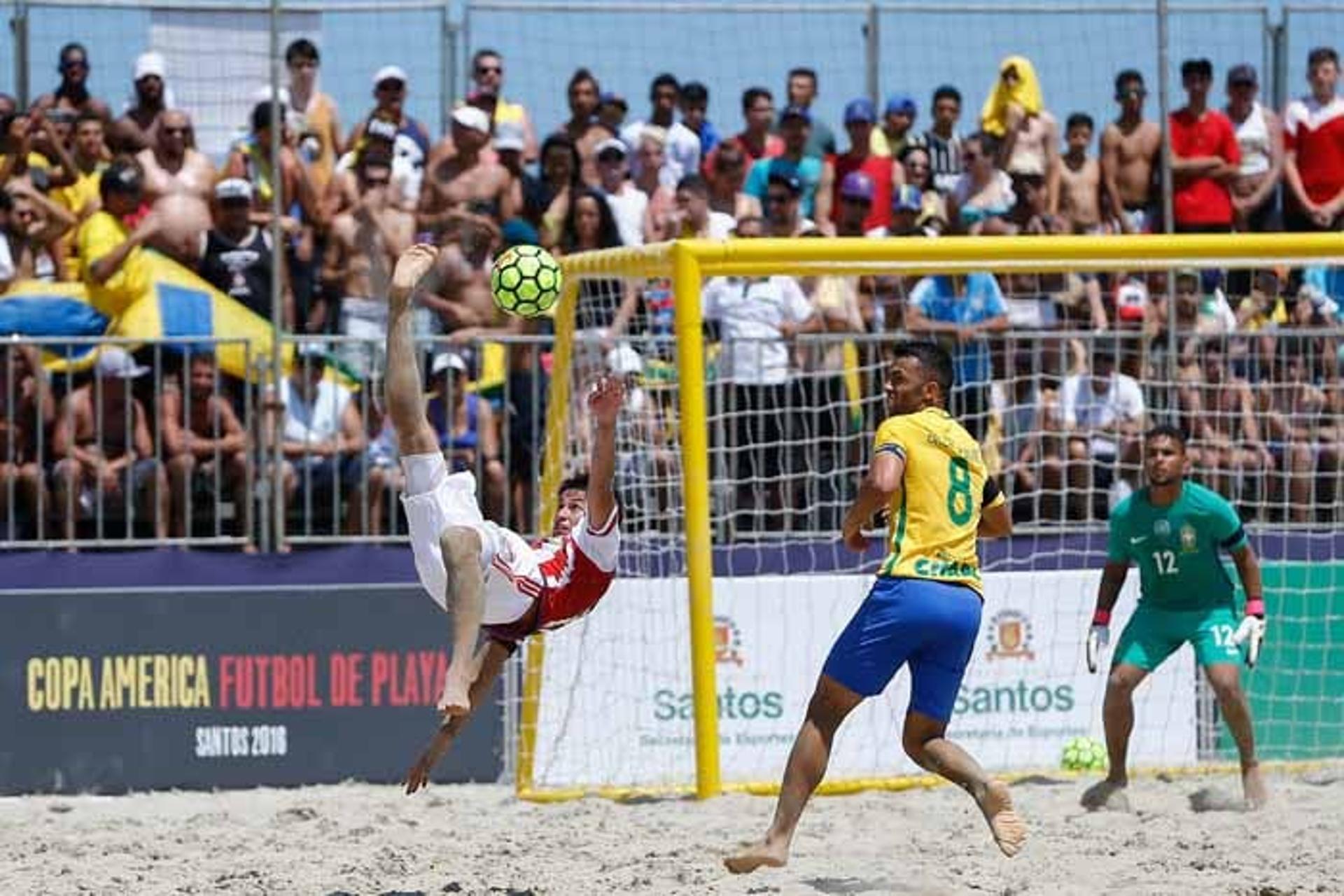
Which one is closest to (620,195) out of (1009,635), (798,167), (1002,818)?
(798,167)

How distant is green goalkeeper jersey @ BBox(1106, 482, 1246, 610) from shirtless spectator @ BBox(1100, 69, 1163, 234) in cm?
366

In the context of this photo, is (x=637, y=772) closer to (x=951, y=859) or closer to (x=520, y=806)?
(x=520, y=806)

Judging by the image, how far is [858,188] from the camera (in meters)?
13.8

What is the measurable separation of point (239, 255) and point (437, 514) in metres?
5.19

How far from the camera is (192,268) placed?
1295cm

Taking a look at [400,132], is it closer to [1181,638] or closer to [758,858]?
[1181,638]

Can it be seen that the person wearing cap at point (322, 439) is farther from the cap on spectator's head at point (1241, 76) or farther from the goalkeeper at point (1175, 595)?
the cap on spectator's head at point (1241, 76)

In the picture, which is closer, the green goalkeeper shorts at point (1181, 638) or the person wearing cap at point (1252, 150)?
the green goalkeeper shorts at point (1181, 638)

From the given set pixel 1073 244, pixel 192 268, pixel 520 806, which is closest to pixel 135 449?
pixel 192 268

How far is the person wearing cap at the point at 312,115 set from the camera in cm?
1363

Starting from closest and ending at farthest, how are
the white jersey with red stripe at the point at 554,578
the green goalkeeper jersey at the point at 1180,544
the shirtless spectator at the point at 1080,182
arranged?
the white jersey with red stripe at the point at 554,578
the green goalkeeper jersey at the point at 1180,544
the shirtless spectator at the point at 1080,182

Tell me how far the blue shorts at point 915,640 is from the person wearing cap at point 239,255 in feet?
18.1

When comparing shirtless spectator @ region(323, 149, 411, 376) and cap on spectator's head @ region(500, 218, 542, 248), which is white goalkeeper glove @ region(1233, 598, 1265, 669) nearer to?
cap on spectator's head @ region(500, 218, 542, 248)

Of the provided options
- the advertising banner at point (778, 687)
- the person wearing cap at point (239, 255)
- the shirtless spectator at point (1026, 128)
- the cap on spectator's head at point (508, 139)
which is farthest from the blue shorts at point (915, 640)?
the shirtless spectator at point (1026, 128)
